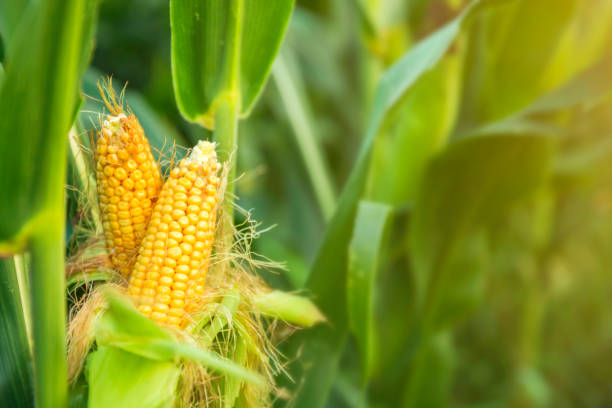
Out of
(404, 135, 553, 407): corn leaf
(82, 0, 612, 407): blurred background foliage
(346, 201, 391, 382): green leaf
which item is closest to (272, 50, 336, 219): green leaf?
(82, 0, 612, 407): blurred background foliage

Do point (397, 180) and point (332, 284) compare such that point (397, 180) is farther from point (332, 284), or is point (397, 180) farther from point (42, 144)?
point (42, 144)

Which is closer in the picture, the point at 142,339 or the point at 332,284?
the point at 142,339

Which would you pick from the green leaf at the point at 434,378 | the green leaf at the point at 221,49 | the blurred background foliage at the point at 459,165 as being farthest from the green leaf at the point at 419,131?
the green leaf at the point at 221,49

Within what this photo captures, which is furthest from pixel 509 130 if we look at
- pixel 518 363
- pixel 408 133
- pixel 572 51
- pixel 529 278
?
pixel 518 363

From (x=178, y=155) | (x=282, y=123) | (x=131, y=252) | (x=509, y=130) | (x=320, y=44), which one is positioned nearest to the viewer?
(x=131, y=252)

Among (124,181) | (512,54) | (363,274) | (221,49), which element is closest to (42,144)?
(124,181)

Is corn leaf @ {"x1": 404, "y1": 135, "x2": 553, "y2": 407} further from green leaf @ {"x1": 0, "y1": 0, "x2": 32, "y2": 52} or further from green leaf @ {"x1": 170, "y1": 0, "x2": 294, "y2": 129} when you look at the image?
green leaf @ {"x1": 0, "y1": 0, "x2": 32, "y2": 52}

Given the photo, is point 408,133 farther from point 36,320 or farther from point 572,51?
point 36,320

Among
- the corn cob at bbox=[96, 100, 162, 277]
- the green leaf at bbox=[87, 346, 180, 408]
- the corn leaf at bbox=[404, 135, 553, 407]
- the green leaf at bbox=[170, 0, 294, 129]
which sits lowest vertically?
the corn leaf at bbox=[404, 135, 553, 407]
